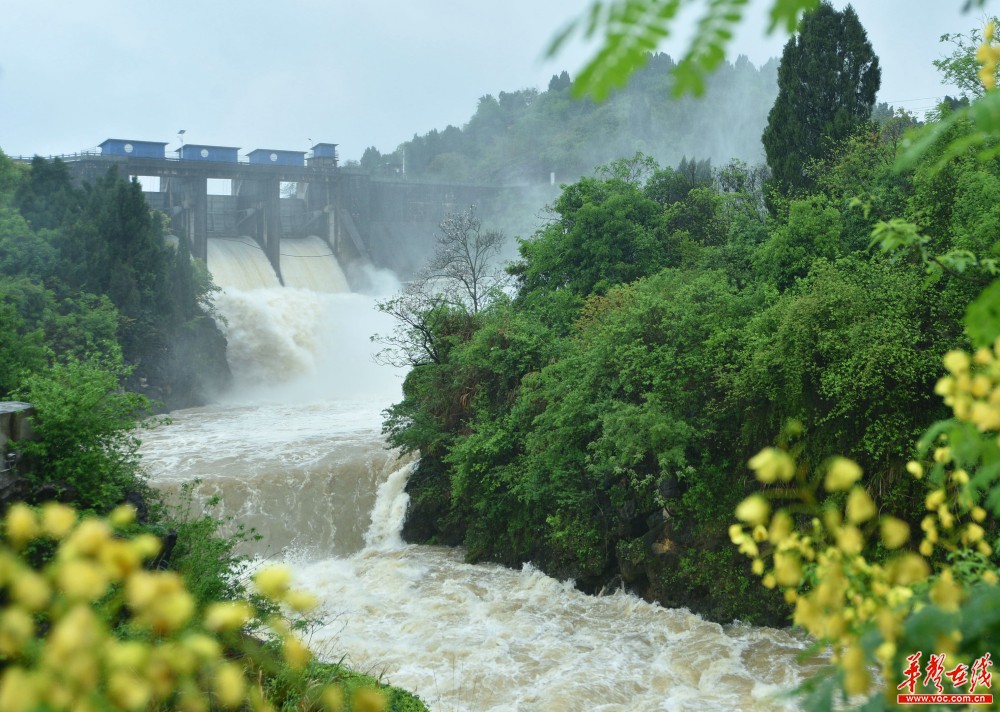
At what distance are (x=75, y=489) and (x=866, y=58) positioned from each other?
60.1 feet

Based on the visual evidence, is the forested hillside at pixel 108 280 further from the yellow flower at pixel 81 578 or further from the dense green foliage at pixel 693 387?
the yellow flower at pixel 81 578

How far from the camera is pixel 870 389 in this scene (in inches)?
467

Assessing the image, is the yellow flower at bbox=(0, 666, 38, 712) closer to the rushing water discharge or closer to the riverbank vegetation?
the rushing water discharge

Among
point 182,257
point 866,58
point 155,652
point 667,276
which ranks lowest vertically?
point 155,652

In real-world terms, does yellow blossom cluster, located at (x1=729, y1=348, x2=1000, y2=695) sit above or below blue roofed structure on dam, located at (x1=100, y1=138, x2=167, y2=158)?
below

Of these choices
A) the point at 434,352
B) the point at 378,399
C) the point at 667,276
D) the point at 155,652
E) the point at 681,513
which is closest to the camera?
the point at 155,652

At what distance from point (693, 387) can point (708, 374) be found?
1.04 feet

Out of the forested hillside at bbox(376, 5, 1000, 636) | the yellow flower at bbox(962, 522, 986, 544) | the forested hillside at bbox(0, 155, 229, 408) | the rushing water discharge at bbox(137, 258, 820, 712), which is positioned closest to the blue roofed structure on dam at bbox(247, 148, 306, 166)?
the forested hillside at bbox(0, 155, 229, 408)

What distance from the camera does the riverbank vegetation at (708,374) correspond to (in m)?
11.9

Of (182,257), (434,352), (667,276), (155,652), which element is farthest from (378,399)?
(155,652)

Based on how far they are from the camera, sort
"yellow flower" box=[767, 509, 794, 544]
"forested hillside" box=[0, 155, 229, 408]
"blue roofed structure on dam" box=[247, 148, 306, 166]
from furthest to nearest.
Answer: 1. "blue roofed structure on dam" box=[247, 148, 306, 166]
2. "forested hillside" box=[0, 155, 229, 408]
3. "yellow flower" box=[767, 509, 794, 544]

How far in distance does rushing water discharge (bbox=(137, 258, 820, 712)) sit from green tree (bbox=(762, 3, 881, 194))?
11095 mm

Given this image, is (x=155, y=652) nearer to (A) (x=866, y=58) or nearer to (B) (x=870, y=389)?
(B) (x=870, y=389)

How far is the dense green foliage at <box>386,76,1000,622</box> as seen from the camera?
12.1 m
